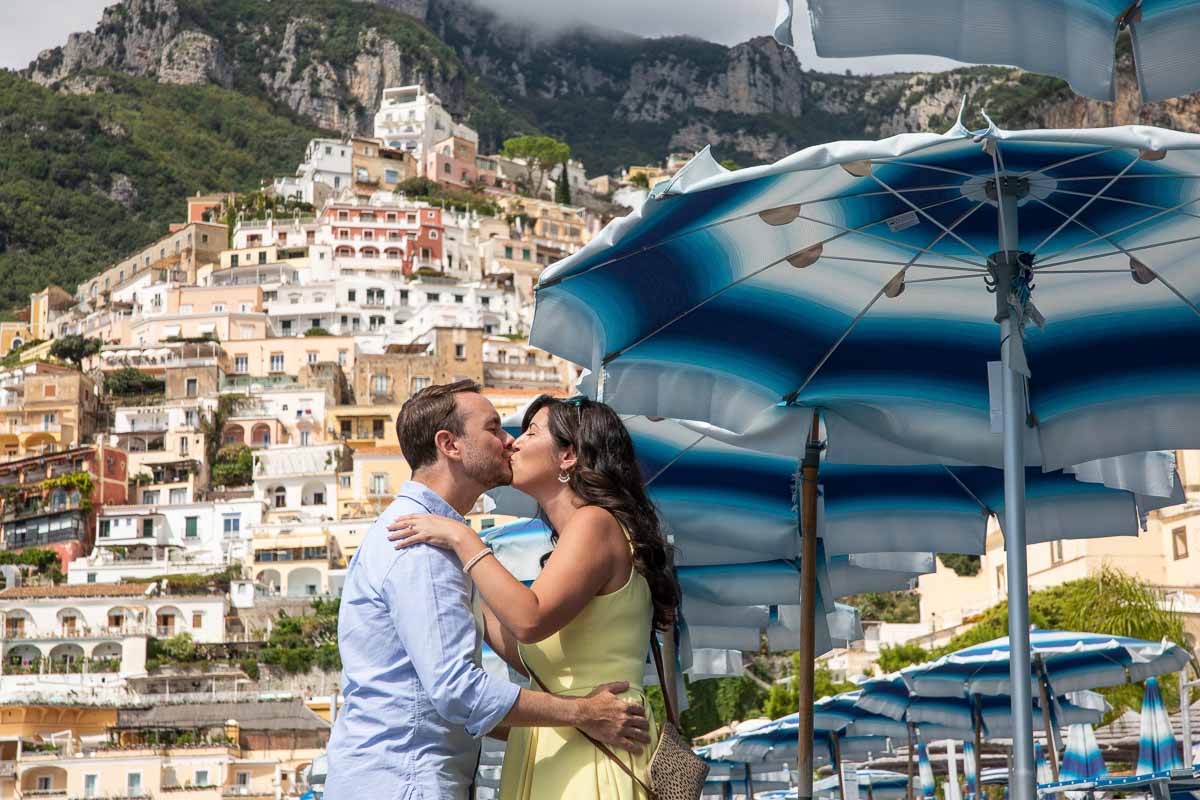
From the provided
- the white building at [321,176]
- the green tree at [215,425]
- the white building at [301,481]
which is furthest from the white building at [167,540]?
the white building at [321,176]

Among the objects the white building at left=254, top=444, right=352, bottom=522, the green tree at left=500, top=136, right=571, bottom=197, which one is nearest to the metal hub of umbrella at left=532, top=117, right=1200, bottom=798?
the white building at left=254, top=444, right=352, bottom=522

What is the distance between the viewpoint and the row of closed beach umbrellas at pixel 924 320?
4.58 meters

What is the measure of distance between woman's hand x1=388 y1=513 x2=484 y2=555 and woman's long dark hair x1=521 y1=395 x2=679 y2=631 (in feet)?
1.28

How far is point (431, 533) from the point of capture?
12.9 ft

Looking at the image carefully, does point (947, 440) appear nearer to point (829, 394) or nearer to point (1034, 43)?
point (829, 394)

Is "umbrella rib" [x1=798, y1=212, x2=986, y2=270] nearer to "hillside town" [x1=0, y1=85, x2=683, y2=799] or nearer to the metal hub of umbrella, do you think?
the metal hub of umbrella

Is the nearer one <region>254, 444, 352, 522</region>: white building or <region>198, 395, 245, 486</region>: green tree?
Answer: <region>254, 444, 352, 522</region>: white building

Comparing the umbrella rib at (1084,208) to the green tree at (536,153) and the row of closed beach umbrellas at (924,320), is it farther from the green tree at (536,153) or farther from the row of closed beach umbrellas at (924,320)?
the green tree at (536,153)

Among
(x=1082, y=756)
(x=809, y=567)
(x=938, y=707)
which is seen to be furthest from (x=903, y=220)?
(x=938, y=707)

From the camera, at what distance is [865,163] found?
5188mm

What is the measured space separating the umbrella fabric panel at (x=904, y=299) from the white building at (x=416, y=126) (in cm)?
12028

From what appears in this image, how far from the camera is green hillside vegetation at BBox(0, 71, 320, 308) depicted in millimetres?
123500

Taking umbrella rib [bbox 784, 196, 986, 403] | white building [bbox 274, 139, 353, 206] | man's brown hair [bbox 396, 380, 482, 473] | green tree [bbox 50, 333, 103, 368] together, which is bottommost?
man's brown hair [bbox 396, 380, 482, 473]

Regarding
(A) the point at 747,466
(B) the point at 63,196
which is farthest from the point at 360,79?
(A) the point at 747,466
